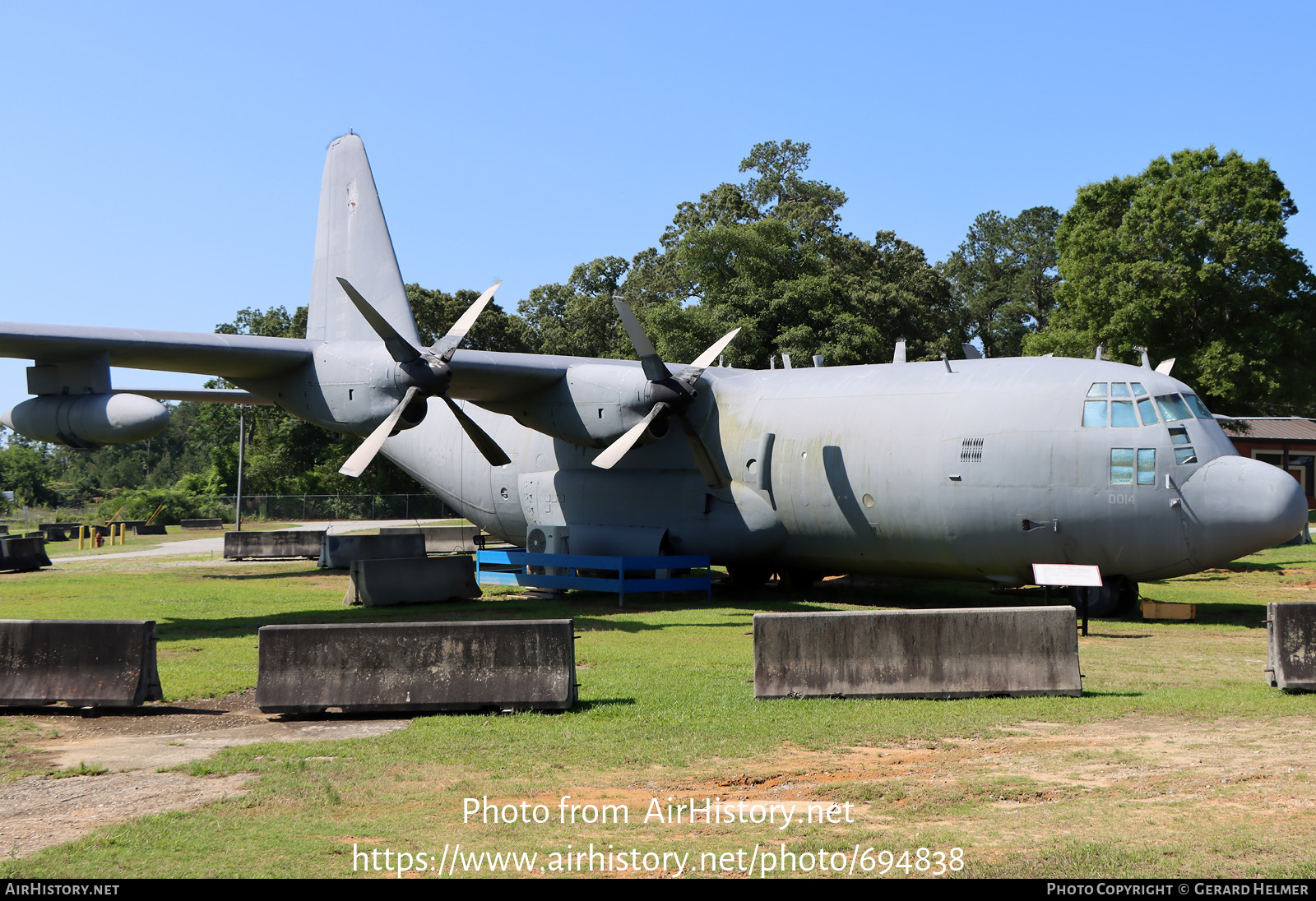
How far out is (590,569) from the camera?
2080 cm

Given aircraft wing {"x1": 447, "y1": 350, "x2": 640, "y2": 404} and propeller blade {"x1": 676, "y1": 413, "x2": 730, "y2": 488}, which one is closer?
propeller blade {"x1": 676, "y1": 413, "x2": 730, "y2": 488}

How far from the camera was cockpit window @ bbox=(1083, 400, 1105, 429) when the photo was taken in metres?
15.7

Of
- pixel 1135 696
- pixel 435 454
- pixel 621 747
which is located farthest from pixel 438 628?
pixel 435 454

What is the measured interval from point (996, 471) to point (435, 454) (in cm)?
1406

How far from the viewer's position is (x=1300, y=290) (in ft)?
142

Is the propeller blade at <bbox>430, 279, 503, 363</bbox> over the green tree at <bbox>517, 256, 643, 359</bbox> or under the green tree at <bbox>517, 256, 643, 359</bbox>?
under

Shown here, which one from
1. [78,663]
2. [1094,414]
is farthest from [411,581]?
[1094,414]

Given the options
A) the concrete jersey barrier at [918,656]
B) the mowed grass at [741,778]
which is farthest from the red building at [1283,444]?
the concrete jersey barrier at [918,656]

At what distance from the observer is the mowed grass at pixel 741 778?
19.6 ft

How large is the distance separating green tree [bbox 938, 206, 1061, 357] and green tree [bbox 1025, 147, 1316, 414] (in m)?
34.2

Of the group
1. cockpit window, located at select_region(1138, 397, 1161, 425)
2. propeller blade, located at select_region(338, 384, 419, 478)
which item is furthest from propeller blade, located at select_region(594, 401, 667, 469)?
cockpit window, located at select_region(1138, 397, 1161, 425)

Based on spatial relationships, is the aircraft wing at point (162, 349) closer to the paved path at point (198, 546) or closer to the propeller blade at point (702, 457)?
the propeller blade at point (702, 457)

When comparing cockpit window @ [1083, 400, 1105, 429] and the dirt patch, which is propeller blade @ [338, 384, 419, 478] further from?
cockpit window @ [1083, 400, 1105, 429]

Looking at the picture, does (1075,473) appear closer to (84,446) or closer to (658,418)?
(658,418)
